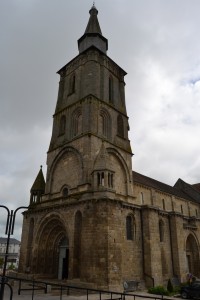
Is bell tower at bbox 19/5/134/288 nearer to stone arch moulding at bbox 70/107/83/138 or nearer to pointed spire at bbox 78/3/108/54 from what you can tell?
stone arch moulding at bbox 70/107/83/138

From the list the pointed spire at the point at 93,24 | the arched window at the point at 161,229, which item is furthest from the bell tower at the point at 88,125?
the arched window at the point at 161,229

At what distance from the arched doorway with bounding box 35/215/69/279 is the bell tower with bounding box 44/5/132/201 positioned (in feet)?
10.1

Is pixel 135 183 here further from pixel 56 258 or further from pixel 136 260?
pixel 56 258

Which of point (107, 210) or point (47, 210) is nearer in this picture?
point (107, 210)

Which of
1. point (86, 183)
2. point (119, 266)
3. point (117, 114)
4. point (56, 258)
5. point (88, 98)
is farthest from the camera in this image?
point (117, 114)

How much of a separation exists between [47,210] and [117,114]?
536 inches

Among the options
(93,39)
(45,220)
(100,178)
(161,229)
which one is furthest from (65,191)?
(93,39)

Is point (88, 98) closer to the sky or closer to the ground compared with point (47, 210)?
closer to the sky

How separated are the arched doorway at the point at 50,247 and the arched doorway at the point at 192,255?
15033 mm

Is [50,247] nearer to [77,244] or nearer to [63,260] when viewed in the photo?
[63,260]

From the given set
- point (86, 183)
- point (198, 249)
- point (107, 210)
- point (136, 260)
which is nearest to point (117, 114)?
point (86, 183)

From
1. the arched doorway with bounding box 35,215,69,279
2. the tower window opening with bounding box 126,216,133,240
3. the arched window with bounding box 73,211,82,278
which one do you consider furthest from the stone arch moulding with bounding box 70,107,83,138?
the tower window opening with bounding box 126,216,133,240

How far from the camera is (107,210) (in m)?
20.2

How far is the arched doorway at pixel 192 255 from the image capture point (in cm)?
2917
